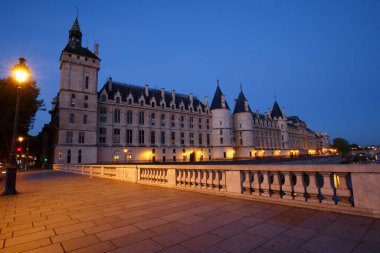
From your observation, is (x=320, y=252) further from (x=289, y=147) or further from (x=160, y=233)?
(x=289, y=147)

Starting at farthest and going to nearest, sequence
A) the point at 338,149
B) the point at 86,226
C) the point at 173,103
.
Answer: the point at 338,149 < the point at 173,103 < the point at 86,226

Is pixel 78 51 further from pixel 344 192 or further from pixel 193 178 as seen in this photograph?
pixel 344 192

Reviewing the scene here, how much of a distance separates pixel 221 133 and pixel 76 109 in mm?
39480

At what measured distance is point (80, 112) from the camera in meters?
42.0

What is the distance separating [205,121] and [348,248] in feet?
206

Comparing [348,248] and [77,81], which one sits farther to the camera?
[77,81]

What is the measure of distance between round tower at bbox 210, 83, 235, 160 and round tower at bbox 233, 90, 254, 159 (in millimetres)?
6656

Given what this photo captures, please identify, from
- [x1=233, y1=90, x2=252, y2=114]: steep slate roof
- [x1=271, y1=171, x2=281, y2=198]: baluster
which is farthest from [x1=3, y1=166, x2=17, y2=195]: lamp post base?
[x1=233, y1=90, x2=252, y2=114]: steep slate roof

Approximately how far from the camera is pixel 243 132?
68.6m

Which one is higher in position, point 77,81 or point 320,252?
point 77,81

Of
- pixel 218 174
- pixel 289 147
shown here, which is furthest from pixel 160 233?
pixel 289 147

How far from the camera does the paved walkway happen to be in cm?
305

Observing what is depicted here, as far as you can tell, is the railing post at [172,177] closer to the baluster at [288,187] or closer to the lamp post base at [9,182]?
the baluster at [288,187]

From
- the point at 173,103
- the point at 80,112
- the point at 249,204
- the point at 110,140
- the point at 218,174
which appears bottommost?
the point at 249,204
